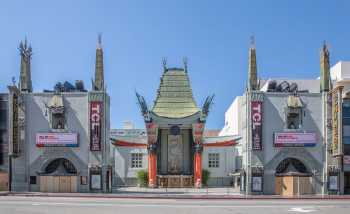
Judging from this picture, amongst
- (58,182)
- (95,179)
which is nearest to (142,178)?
(95,179)

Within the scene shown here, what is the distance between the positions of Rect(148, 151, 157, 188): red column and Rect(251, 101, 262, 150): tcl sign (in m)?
19.5

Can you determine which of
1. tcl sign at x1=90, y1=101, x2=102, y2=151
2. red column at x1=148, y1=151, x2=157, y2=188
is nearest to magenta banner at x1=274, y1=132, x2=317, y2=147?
tcl sign at x1=90, y1=101, x2=102, y2=151

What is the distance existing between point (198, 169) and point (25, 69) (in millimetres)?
25571

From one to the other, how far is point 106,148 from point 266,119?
15.8 m

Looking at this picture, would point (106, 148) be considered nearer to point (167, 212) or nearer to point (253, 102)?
point (253, 102)

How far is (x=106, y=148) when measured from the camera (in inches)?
2141

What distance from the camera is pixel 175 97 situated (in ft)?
243

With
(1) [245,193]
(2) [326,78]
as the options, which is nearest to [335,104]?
(2) [326,78]

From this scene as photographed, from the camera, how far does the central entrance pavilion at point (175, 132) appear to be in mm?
69375

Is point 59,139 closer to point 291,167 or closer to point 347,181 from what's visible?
point 291,167

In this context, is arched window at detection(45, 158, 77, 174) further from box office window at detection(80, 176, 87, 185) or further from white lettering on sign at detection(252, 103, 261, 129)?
white lettering on sign at detection(252, 103, 261, 129)

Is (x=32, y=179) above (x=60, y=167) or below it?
below

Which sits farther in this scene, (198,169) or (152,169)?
(198,169)

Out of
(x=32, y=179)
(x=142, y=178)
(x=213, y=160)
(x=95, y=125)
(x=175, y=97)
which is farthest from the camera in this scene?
(x=213, y=160)
